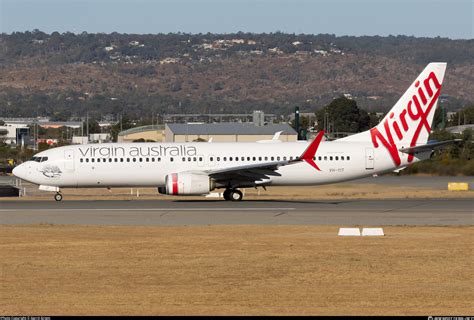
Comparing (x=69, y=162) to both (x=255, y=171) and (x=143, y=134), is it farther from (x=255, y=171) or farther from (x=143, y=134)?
(x=143, y=134)

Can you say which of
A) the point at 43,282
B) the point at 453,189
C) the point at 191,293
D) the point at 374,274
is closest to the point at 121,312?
the point at 191,293

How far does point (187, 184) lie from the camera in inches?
1783

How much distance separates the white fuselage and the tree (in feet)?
323

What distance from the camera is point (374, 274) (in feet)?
77.2

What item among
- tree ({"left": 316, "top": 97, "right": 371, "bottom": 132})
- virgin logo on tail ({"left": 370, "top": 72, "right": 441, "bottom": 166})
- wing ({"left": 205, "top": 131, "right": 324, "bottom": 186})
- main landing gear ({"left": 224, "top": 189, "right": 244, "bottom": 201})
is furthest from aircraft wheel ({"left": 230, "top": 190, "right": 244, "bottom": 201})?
tree ({"left": 316, "top": 97, "right": 371, "bottom": 132})

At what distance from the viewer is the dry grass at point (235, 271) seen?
64.3 feet

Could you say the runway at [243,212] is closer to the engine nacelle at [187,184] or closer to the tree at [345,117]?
the engine nacelle at [187,184]

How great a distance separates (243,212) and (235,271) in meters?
16.6

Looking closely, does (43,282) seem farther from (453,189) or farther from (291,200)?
(453,189)

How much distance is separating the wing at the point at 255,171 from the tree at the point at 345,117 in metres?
99.6

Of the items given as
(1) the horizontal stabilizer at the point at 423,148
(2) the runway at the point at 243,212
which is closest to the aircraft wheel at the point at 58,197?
(2) the runway at the point at 243,212

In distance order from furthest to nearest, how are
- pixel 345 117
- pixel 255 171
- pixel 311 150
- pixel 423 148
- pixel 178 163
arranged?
1. pixel 345 117
2. pixel 178 163
3. pixel 423 148
4. pixel 255 171
5. pixel 311 150

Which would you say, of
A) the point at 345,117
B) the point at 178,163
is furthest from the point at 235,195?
the point at 345,117

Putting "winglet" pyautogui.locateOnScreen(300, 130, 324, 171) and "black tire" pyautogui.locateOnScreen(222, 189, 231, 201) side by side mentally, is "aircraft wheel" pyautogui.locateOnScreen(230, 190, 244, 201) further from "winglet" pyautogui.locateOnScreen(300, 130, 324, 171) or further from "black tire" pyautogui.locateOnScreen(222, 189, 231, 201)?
"winglet" pyautogui.locateOnScreen(300, 130, 324, 171)
